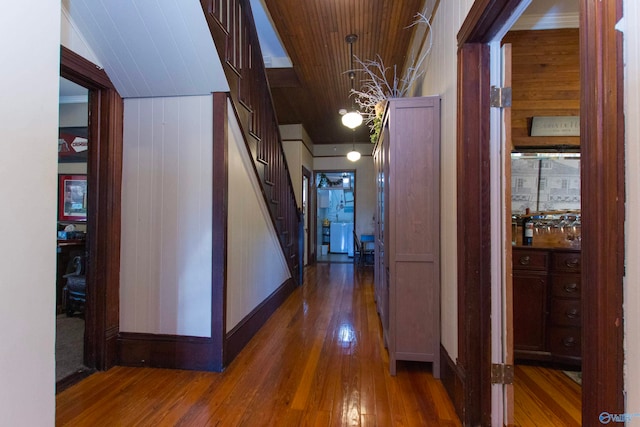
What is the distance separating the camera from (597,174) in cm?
70

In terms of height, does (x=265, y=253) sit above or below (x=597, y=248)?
below

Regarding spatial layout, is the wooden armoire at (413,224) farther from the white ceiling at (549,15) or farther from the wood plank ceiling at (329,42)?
the wood plank ceiling at (329,42)

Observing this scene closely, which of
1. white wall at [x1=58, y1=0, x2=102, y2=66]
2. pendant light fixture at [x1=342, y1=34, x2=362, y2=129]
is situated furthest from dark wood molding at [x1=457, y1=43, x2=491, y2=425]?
white wall at [x1=58, y1=0, x2=102, y2=66]

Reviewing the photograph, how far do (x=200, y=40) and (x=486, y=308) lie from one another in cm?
231

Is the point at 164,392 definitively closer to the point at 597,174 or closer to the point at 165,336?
the point at 165,336

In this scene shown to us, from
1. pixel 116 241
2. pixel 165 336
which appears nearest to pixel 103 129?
pixel 116 241

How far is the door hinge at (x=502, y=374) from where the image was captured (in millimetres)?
1484

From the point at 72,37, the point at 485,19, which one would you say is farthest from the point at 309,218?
the point at 485,19

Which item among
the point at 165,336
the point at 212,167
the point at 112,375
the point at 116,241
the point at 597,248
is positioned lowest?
the point at 112,375

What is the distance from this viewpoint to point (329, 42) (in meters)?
3.35

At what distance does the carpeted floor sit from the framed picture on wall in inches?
54.4

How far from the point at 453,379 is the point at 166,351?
200cm

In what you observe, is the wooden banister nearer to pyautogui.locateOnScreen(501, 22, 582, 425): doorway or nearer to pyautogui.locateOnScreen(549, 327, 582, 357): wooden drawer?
pyautogui.locateOnScreen(501, 22, 582, 425): doorway

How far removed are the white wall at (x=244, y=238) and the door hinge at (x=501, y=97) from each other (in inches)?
71.3
